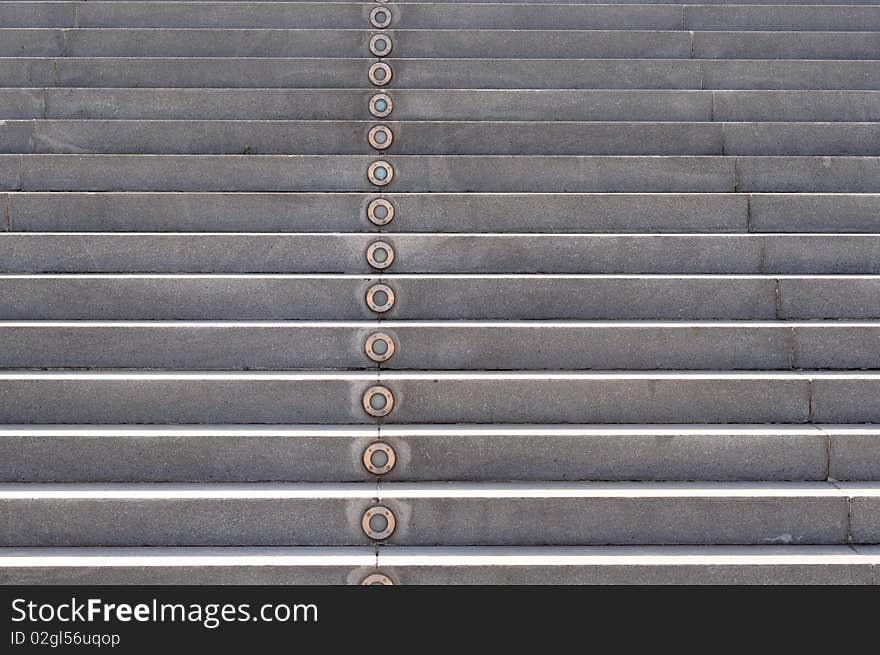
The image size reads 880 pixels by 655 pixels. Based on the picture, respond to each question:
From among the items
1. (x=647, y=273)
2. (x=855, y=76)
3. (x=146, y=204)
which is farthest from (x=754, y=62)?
(x=146, y=204)

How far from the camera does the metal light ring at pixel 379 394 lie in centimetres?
404

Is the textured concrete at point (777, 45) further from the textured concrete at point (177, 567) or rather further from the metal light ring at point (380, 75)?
the textured concrete at point (177, 567)

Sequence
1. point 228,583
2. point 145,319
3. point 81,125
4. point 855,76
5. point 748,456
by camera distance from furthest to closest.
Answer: point 855,76
point 81,125
point 145,319
point 748,456
point 228,583

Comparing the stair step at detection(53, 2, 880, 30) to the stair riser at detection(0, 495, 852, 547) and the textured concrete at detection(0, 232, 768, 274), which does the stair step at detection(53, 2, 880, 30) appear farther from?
the stair riser at detection(0, 495, 852, 547)

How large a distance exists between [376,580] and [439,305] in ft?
5.05

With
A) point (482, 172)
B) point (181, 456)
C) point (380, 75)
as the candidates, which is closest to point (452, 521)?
point (181, 456)

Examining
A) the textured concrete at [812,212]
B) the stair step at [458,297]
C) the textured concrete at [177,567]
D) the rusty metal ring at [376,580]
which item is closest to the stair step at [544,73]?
the textured concrete at [812,212]

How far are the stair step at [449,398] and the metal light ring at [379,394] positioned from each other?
0.05 ft

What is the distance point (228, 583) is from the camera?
350cm

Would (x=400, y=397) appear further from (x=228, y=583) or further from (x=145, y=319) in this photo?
(x=145, y=319)

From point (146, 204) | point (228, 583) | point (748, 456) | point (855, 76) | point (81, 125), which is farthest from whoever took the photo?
point (855, 76)

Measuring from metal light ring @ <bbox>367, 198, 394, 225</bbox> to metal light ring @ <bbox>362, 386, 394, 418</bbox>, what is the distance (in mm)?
1251

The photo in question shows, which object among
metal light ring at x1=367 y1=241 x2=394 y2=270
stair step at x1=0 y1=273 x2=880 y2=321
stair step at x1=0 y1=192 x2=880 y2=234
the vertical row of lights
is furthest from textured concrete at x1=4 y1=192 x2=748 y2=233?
stair step at x1=0 y1=273 x2=880 y2=321

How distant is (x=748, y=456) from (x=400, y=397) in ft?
5.09
